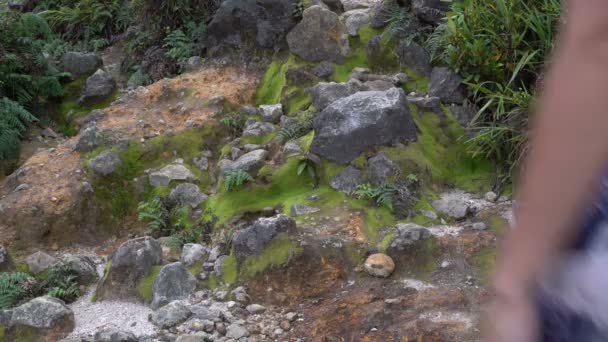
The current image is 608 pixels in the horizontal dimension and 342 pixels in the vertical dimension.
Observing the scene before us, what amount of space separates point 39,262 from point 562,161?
4.27 m

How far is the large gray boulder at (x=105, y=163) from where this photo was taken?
5188 mm

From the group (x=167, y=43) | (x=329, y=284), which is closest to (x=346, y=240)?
(x=329, y=284)

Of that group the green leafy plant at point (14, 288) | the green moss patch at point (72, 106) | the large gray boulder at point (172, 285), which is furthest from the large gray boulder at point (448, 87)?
the green moss patch at point (72, 106)

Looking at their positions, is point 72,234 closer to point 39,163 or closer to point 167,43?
point 39,163

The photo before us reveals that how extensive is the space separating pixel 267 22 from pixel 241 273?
120 inches

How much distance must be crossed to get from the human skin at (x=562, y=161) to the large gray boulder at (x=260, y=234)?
3.07 meters

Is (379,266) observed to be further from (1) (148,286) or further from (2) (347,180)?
(1) (148,286)

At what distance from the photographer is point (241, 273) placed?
150 inches

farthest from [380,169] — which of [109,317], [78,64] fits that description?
[78,64]

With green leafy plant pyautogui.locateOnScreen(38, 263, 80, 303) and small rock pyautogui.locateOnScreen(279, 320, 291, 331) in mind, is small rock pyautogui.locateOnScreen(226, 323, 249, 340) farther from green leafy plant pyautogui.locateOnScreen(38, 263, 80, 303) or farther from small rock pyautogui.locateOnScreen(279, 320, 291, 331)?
green leafy plant pyautogui.locateOnScreen(38, 263, 80, 303)

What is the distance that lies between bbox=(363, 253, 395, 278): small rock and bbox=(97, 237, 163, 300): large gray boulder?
130cm

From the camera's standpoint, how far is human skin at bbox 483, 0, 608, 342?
28.4 inches

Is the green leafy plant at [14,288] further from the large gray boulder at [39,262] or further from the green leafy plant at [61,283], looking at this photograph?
the large gray boulder at [39,262]

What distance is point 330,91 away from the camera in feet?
16.2
